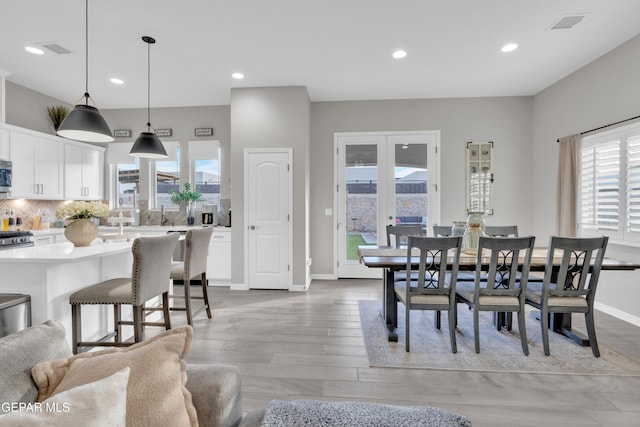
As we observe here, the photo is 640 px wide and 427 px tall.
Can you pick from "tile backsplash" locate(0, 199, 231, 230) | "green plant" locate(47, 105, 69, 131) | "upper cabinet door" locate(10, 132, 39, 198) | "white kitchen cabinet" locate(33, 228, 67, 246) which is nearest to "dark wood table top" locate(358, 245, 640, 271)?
"tile backsplash" locate(0, 199, 231, 230)

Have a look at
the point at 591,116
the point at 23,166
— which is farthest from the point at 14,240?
the point at 591,116

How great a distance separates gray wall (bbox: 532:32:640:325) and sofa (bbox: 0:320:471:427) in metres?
3.90

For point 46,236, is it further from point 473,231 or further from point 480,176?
point 480,176

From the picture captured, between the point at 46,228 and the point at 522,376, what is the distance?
616cm

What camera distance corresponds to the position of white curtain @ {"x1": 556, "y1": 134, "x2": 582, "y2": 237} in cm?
384

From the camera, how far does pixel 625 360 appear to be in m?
2.34

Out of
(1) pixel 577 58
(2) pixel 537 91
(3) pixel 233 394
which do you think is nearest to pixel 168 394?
(3) pixel 233 394

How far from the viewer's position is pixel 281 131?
4.38 meters

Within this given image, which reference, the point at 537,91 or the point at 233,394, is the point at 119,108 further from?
the point at 537,91

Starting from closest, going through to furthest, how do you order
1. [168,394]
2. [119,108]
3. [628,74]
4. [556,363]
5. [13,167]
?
[168,394], [556,363], [628,74], [13,167], [119,108]

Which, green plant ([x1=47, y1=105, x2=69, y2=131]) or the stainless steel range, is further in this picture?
green plant ([x1=47, y1=105, x2=69, y2=131])

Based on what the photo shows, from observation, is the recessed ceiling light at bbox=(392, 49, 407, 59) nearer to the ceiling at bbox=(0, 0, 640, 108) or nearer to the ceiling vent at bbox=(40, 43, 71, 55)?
the ceiling at bbox=(0, 0, 640, 108)

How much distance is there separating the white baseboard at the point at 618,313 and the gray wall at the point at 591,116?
11 mm

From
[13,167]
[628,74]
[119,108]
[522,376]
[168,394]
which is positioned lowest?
[522,376]
